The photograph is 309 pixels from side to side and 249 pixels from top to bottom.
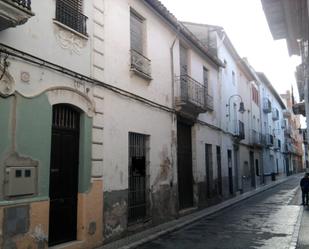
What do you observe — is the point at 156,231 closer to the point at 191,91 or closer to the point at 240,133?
the point at 191,91

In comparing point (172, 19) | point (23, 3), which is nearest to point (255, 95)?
point (172, 19)

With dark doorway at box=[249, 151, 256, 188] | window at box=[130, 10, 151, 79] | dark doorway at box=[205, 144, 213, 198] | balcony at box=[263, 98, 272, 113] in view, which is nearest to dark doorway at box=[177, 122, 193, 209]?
dark doorway at box=[205, 144, 213, 198]

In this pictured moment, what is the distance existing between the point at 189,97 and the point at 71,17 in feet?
22.5

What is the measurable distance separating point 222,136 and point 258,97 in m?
17.0

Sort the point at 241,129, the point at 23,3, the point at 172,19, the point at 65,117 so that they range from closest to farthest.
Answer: the point at 23,3 < the point at 65,117 < the point at 172,19 < the point at 241,129

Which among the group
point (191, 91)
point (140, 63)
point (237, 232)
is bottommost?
point (237, 232)

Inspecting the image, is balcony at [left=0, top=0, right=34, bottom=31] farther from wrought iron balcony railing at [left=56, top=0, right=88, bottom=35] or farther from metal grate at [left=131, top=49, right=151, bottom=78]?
metal grate at [left=131, top=49, right=151, bottom=78]

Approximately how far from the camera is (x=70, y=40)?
28.3 feet

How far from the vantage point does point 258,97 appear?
36.7 metres

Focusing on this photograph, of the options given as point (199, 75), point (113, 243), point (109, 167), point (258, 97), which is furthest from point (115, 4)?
point (258, 97)

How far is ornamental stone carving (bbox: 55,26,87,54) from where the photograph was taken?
8.34 m

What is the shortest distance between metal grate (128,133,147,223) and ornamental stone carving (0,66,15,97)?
188 inches

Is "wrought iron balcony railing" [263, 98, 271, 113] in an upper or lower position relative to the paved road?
upper

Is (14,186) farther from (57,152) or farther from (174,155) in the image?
(174,155)
